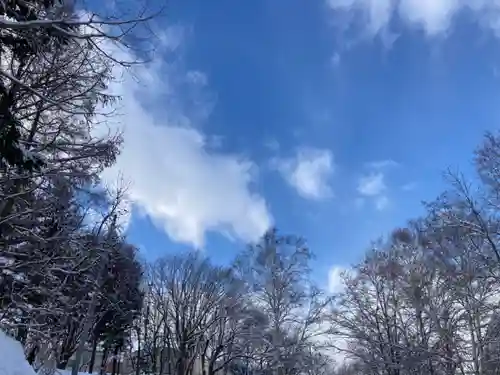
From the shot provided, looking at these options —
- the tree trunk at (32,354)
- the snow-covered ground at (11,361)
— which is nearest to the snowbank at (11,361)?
the snow-covered ground at (11,361)

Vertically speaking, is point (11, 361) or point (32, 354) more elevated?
point (32, 354)

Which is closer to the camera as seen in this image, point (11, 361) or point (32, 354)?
point (11, 361)

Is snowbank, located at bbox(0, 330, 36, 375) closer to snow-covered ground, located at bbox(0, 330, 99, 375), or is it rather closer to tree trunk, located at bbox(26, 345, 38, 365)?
snow-covered ground, located at bbox(0, 330, 99, 375)

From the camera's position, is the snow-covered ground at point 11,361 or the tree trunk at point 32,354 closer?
the snow-covered ground at point 11,361

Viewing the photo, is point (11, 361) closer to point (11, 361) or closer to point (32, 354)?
point (11, 361)

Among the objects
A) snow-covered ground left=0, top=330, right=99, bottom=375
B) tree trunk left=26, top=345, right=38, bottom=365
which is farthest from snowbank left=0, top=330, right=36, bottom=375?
tree trunk left=26, top=345, right=38, bottom=365

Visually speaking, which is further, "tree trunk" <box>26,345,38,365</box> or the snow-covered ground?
"tree trunk" <box>26,345,38,365</box>

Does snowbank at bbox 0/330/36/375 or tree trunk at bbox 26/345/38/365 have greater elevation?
tree trunk at bbox 26/345/38/365

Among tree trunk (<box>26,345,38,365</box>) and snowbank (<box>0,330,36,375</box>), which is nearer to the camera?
snowbank (<box>0,330,36,375</box>)

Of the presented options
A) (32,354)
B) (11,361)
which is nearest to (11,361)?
(11,361)

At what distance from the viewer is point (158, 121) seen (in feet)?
38.9

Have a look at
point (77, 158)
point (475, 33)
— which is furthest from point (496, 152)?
point (77, 158)

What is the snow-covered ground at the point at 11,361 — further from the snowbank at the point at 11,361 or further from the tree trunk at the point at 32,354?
the tree trunk at the point at 32,354

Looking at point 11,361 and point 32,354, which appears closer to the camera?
point 11,361
